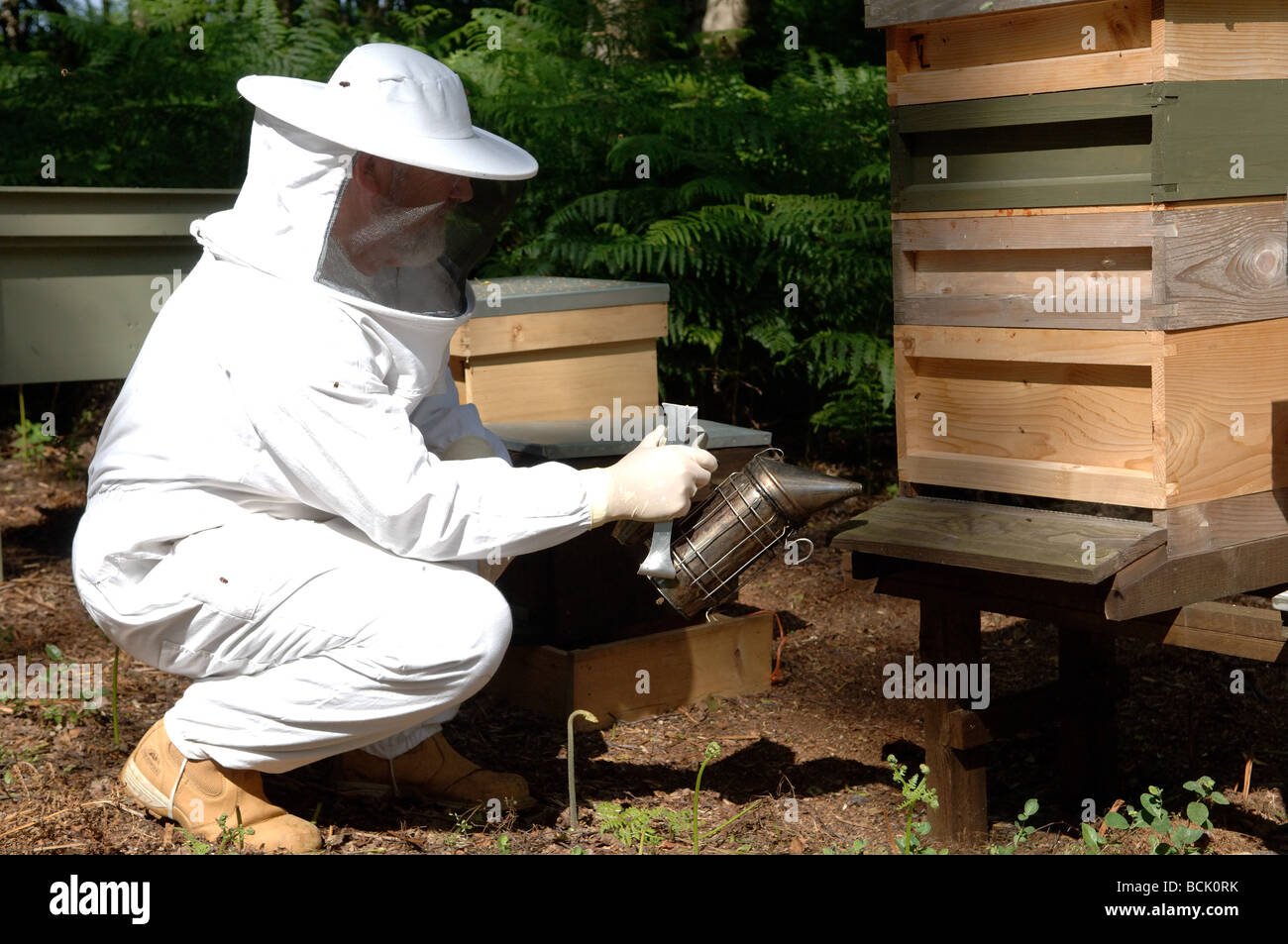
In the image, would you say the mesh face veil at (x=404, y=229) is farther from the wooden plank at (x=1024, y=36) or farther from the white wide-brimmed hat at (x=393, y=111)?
the wooden plank at (x=1024, y=36)

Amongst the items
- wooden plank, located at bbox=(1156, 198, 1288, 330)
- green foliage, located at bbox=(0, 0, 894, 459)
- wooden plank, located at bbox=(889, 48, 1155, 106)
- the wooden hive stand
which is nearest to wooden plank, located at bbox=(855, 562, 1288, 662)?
the wooden hive stand

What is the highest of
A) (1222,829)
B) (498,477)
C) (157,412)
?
(157,412)

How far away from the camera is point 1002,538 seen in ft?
9.63

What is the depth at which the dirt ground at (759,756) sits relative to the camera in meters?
3.09

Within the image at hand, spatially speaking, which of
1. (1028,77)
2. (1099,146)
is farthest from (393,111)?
(1099,146)

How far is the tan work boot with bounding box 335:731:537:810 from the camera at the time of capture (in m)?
3.28

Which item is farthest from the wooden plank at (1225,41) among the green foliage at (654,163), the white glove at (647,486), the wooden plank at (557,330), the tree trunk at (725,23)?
the tree trunk at (725,23)

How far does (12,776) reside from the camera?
10.8 ft

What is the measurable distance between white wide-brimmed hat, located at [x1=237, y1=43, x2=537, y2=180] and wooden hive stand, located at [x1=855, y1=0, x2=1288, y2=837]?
1.01 meters

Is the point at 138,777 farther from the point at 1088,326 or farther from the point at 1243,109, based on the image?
the point at 1243,109

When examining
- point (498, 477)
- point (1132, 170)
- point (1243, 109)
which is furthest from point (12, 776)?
point (1243, 109)

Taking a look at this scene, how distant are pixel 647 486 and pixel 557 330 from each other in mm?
1552

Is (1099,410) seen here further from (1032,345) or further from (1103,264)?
(1103,264)
